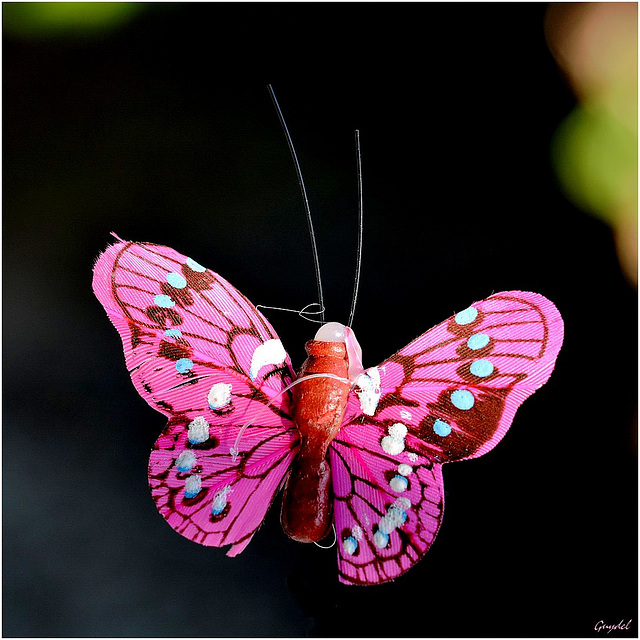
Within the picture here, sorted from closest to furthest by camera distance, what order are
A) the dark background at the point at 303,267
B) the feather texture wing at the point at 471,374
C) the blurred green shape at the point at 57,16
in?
the feather texture wing at the point at 471,374
the dark background at the point at 303,267
the blurred green shape at the point at 57,16

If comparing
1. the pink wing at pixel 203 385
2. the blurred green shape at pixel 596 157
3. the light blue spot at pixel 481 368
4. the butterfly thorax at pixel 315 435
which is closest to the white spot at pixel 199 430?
A: the pink wing at pixel 203 385

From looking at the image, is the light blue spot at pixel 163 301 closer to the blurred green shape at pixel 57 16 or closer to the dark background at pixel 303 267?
the dark background at pixel 303 267

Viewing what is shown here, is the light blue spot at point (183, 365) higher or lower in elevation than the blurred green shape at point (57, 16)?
lower

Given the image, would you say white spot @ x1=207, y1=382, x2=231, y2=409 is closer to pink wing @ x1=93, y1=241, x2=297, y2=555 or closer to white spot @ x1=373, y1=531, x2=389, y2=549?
pink wing @ x1=93, y1=241, x2=297, y2=555

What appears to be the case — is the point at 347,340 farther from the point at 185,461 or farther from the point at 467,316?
the point at 185,461

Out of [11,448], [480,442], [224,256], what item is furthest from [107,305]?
[480,442]

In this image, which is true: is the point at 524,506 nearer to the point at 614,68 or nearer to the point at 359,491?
the point at 359,491

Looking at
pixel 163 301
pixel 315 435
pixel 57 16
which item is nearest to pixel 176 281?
pixel 163 301
